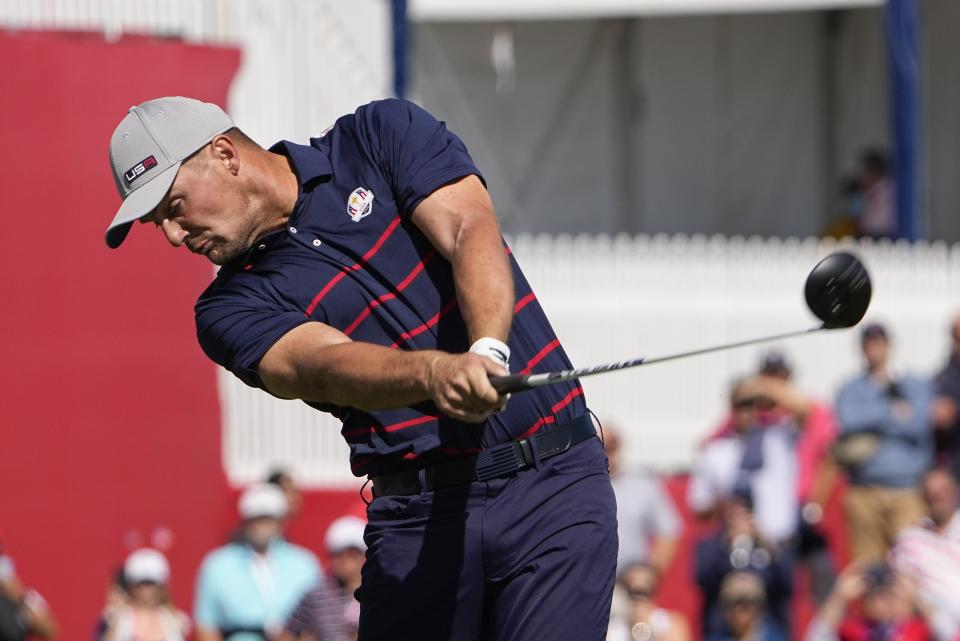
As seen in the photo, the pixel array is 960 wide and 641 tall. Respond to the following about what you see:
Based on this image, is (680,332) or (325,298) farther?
(680,332)

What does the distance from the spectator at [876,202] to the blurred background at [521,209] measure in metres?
0.04

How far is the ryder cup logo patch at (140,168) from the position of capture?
14.6 ft

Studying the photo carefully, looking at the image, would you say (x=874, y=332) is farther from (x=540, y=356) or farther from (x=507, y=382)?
(x=507, y=382)

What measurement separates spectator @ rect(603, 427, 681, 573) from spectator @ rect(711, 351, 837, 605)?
68 cm

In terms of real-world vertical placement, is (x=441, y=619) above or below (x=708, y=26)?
above

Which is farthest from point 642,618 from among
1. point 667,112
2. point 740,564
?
point 667,112

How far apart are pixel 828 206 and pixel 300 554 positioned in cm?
1540

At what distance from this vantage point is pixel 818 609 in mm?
10805

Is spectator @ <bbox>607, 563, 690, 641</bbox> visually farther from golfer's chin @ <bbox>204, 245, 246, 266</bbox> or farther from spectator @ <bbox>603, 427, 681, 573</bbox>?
golfer's chin @ <bbox>204, 245, 246, 266</bbox>

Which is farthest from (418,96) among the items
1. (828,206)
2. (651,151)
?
(828,206)

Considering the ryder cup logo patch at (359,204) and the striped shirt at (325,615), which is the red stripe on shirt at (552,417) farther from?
the striped shirt at (325,615)

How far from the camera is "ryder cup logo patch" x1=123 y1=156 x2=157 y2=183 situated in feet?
14.6

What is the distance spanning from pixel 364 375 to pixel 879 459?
24.4ft

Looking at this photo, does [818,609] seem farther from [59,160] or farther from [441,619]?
[441,619]
